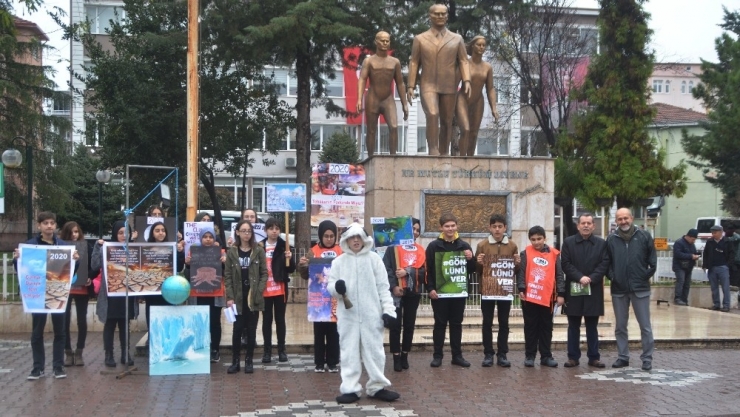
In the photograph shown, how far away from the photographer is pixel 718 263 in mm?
19438

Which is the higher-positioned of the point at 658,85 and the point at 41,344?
the point at 658,85

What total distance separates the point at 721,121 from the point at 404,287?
24811 mm

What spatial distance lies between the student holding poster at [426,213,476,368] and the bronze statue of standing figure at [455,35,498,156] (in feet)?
20.3

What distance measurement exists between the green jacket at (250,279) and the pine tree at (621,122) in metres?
19.8

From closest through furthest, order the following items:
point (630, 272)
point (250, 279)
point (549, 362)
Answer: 1. point (250, 279)
2. point (630, 272)
3. point (549, 362)

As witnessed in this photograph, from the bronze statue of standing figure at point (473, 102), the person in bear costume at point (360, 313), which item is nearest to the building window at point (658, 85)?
the bronze statue of standing figure at point (473, 102)

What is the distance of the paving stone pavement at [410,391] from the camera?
8.80 meters

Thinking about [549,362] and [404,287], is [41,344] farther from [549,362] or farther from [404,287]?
[549,362]

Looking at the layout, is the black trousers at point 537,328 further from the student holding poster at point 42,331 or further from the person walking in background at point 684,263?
the person walking in background at point 684,263

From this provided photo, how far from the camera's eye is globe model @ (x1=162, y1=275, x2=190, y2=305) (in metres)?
10.8

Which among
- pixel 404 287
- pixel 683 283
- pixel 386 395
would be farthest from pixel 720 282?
pixel 386 395


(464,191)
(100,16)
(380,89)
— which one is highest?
(100,16)

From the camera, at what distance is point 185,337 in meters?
10.9

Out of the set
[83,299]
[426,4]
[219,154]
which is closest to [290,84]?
[219,154]
